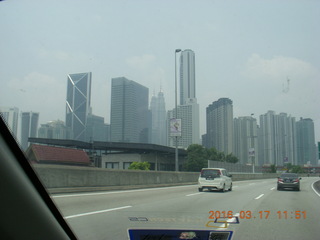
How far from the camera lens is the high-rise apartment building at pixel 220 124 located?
6.56 meters

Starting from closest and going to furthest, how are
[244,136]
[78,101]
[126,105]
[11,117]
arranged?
[11,117], [78,101], [126,105], [244,136]

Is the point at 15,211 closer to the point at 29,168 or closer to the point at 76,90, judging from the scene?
the point at 29,168

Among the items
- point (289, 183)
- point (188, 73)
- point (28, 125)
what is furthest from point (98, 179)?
point (28, 125)

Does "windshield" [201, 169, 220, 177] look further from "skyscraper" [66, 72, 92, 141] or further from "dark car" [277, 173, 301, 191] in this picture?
"skyscraper" [66, 72, 92, 141]

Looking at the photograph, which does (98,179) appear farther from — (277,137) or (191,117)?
(277,137)

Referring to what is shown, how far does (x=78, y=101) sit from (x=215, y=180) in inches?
614

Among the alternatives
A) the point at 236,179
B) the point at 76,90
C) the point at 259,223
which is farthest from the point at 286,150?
the point at 236,179

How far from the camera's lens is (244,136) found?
26.3 ft

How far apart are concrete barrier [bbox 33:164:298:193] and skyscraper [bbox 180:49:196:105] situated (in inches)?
147

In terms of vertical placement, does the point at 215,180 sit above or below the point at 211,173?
below

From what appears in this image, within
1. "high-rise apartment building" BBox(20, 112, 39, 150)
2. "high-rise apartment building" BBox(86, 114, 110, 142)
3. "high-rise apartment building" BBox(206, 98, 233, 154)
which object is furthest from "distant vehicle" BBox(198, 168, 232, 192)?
"high-rise apartment building" BBox(20, 112, 39, 150)

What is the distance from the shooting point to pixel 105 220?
24.0ft

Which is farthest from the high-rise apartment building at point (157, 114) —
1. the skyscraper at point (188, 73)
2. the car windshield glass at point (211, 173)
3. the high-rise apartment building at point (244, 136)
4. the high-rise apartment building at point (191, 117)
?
the car windshield glass at point (211, 173)

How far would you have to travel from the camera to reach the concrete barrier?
46.7 ft
